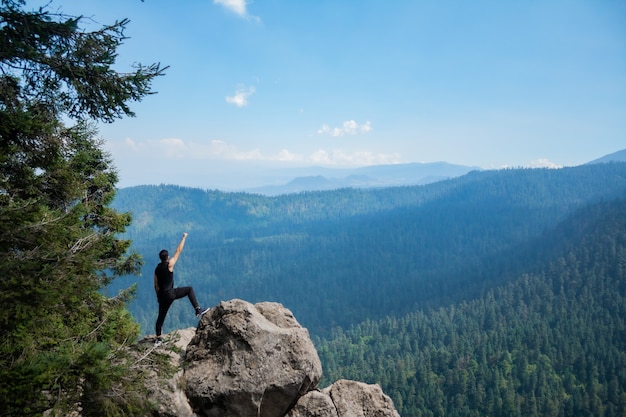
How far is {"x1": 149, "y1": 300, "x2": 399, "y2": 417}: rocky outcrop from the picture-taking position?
10.8m

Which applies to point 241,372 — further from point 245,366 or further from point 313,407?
point 313,407

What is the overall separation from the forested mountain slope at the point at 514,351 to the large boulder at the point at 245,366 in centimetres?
9863

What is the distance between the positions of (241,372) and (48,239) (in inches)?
245

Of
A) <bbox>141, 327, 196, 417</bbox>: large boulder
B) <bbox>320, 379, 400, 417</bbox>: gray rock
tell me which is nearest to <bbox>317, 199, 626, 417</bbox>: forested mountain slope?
<bbox>320, 379, 400, 417</bbox>: gray rock

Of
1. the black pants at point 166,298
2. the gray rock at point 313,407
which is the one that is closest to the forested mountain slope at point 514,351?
the gray rock at point 313,407

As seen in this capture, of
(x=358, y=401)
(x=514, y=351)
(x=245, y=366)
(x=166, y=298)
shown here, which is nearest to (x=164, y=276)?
(x=166, y=298)

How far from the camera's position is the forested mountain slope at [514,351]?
333ft

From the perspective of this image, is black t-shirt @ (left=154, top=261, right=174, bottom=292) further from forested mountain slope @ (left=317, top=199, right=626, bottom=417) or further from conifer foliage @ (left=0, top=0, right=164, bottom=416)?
forested mountain slope @ (left=317, top=199, right=626, bottom=417)

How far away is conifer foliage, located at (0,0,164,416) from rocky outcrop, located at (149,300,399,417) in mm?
2448

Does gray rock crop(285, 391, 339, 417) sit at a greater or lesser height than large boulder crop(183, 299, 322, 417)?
lesser

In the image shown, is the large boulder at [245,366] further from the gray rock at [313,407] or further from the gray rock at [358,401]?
the gray rock at [358,401]

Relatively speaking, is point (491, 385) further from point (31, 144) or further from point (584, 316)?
point (31, 144)

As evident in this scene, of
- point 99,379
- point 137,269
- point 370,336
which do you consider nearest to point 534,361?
point 370,336

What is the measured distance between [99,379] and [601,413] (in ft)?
396
